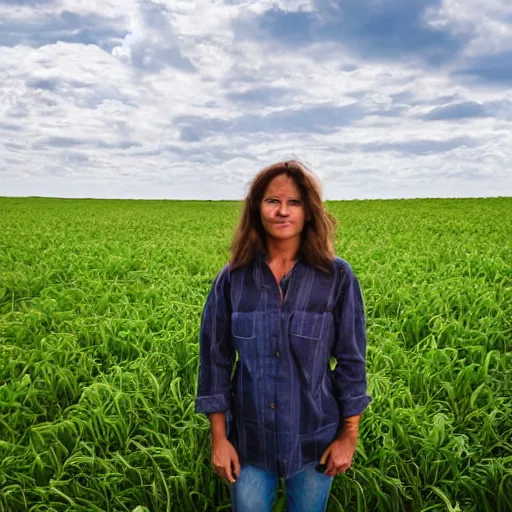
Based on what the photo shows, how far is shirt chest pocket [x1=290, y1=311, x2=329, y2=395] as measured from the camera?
2.16 m

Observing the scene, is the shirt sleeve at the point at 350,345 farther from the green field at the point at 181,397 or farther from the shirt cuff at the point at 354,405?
the green field at the point at 181,397

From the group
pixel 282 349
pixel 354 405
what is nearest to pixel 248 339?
pixel 282 349

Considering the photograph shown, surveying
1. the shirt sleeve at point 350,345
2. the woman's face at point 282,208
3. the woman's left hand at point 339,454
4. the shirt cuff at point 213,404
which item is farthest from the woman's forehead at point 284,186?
the woman's left hand at point 339,454

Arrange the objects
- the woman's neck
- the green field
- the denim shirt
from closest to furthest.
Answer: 1. the denim shirt
2. the woman's neck
3. the green field

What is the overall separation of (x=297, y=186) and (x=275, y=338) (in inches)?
24.0

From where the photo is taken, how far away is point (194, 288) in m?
7.96

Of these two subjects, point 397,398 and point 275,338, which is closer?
point 275,338

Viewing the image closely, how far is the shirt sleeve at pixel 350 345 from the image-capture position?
7.31 ft

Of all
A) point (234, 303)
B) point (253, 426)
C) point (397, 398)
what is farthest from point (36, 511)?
point (397, 398)

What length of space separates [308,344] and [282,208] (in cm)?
54

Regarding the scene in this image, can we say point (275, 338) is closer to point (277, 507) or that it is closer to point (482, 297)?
point (277, 507)

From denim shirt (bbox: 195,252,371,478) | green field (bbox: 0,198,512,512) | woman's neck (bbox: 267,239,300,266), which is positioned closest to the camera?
denim shirt (bbox: 195,252,371,478)

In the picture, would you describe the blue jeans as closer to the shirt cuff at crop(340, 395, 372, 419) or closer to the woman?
the woman

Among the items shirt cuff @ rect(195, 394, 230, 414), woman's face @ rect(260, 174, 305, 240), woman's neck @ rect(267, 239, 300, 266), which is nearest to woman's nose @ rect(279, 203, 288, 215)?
woman's face @ rect(260, 174, 305, 240)
